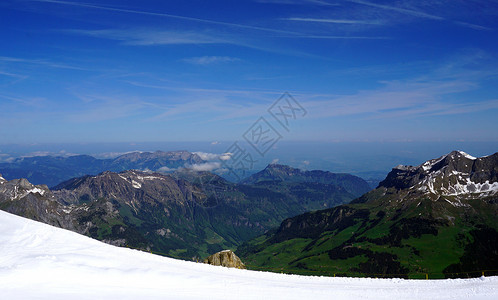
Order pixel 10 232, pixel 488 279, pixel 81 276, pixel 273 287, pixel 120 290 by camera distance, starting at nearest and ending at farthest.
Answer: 1. pixel 120 290
2. pixel 81 276
3. pixel 273 287
4. pixel 488 279
5. pixel 10 232

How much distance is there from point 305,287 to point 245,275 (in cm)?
625

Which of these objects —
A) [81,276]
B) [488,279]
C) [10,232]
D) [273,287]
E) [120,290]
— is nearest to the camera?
[120,290]

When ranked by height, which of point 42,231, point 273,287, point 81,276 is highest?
point 42,231

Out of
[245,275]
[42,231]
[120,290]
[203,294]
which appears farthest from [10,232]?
[245,275]

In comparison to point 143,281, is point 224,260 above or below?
below

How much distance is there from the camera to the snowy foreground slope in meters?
23.5

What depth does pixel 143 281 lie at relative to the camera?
1035 inches

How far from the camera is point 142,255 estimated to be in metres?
33.2

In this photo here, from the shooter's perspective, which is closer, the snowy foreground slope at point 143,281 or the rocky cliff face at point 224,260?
the snowy foreground slope at point 143,281

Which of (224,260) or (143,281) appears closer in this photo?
(143,281)

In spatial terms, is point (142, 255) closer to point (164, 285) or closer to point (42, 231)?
point (164, 285)

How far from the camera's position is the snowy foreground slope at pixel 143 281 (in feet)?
77.2

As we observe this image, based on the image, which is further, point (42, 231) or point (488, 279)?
point (42, 231)

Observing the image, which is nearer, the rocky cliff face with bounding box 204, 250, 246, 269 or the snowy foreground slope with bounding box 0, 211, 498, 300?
the snowy foreground slope with bounding box 0, 211, 498, 300
